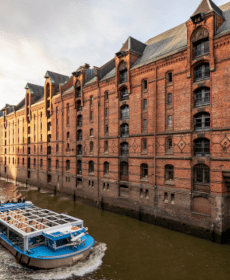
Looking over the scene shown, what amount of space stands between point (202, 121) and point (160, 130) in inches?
188

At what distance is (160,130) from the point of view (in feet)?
79.0

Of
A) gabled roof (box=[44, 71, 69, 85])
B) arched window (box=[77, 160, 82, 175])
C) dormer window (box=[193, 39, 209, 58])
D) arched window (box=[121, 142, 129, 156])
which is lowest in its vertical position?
arched window (box=[77, 160, 82, 175])

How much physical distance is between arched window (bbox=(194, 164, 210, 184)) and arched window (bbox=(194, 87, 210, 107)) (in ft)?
20.0

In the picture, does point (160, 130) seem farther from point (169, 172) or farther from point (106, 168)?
point (106, 168)

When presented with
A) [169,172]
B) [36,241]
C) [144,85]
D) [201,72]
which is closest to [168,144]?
[169,172]

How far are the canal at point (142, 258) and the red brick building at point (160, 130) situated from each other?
78.9 inches

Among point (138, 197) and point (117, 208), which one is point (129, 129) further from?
point (117, 208)

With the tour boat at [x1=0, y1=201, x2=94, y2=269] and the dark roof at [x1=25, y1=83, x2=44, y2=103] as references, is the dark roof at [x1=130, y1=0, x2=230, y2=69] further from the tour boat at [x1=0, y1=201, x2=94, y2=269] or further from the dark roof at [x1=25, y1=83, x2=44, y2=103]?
the dark roof at [x1=25, y1=83, x2=44, y2=103]

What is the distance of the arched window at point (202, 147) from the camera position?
20438 millimetres

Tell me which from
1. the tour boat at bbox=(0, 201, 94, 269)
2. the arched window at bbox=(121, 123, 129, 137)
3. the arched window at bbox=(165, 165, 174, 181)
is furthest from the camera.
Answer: the arched window at bbox=(121, 123, 129, 137)

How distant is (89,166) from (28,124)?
86.6 feet

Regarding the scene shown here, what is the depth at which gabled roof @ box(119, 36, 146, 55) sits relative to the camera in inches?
1128

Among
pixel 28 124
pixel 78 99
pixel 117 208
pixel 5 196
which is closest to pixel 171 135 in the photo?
pixel 117 208

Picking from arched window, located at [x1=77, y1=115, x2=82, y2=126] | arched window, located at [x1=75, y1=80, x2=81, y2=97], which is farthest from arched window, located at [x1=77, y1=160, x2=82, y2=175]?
arched window, located at [x1=75, y1=80, x2=81, y2=97]
